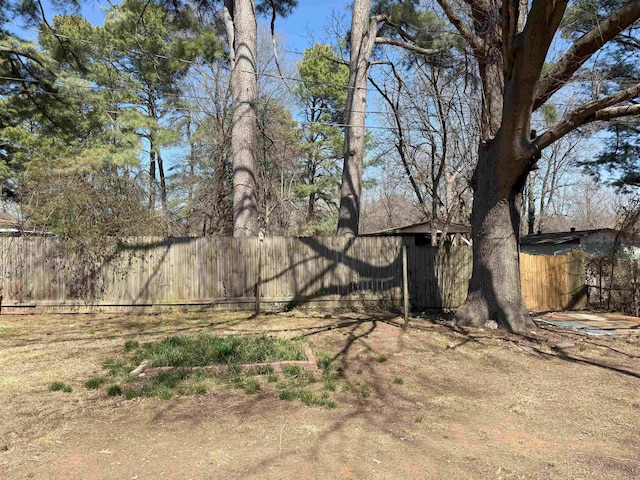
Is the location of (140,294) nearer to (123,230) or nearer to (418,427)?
(123,230)

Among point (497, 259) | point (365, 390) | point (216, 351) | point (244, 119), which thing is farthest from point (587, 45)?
point (244, 119)

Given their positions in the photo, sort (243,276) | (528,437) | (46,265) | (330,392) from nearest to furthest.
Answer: (528,437)
(330,392)
(46,265)
(243,276)

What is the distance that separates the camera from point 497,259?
832 cm

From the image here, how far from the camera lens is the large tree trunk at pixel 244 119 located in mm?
12094

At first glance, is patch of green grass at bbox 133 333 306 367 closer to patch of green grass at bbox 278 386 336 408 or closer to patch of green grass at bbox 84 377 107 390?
patch of green grass at bbox 84 377 107 390

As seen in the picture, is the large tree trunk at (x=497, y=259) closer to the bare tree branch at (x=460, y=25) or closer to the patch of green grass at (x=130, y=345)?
the bare tree branch at (x=460, y=25)

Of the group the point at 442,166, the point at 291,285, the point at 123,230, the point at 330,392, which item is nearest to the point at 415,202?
the point at 442,166

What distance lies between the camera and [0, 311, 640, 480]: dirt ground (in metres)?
3.15

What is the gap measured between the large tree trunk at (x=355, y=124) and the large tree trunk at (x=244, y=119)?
2500 mm

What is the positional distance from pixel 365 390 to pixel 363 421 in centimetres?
84

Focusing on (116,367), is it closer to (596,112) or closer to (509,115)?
(509,115)

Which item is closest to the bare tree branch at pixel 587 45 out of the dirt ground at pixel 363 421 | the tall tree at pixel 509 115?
the tall tree at pixel 509 115

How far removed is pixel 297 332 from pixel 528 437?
15.0 ft

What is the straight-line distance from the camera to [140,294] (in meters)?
10.2
